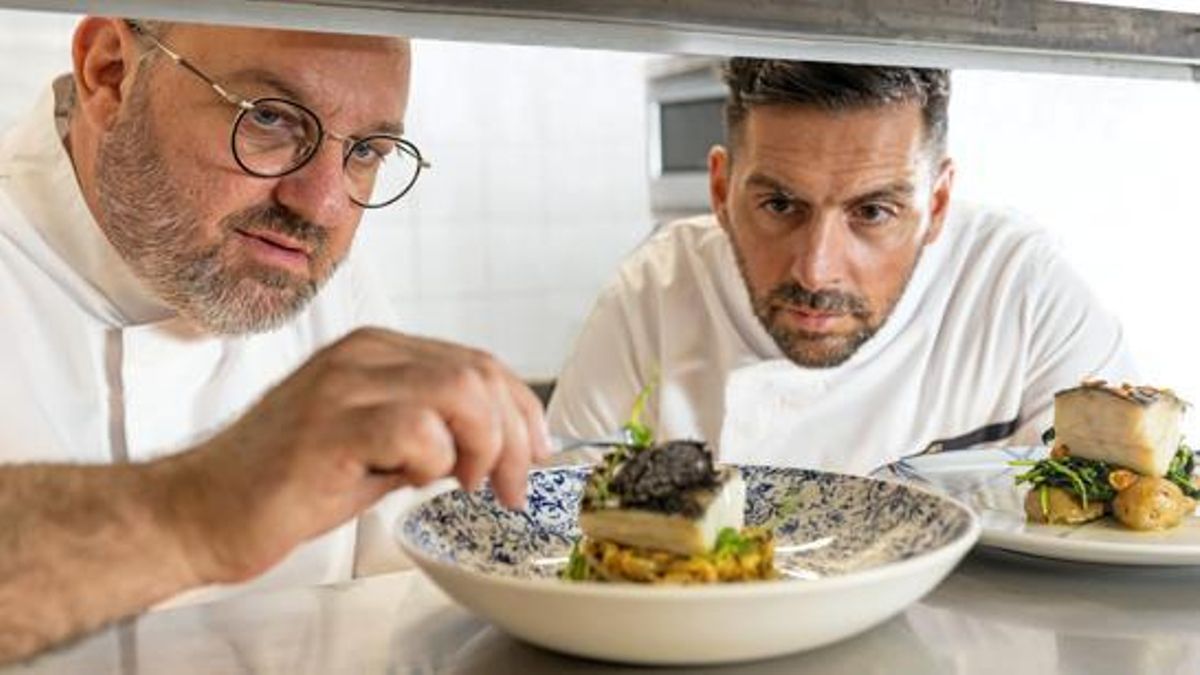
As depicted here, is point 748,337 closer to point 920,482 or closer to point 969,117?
point 920,482

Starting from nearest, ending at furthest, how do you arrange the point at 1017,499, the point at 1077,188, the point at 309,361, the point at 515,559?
1. the point at 309,361
2. the point at 515,559
3. the point at 1017,499
4. the point at 1077,188

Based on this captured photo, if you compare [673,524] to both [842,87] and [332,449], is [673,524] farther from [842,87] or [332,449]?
[842,87]

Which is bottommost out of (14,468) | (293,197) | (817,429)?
(817,429)

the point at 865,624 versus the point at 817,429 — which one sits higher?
the point at 865,624

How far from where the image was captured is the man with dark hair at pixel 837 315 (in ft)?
5.54

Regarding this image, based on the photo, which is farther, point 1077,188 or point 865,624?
point 1077,188

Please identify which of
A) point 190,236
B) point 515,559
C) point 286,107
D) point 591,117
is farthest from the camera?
point 591,117

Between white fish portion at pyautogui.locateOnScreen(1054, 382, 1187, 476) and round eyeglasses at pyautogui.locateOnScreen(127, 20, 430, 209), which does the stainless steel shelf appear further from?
round eyeglasses at pyautogui.locateOnScreen(127, 20, 430, 209)

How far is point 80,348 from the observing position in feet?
4.83

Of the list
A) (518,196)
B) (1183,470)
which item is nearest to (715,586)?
(1183,470)

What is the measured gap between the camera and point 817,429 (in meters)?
1.97

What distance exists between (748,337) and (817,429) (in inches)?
6.9

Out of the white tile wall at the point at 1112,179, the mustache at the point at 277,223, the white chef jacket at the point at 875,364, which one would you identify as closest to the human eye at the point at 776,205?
the white chef jacket at the point at 875,364

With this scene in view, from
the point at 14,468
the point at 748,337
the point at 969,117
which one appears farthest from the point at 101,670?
the point at 969,117
